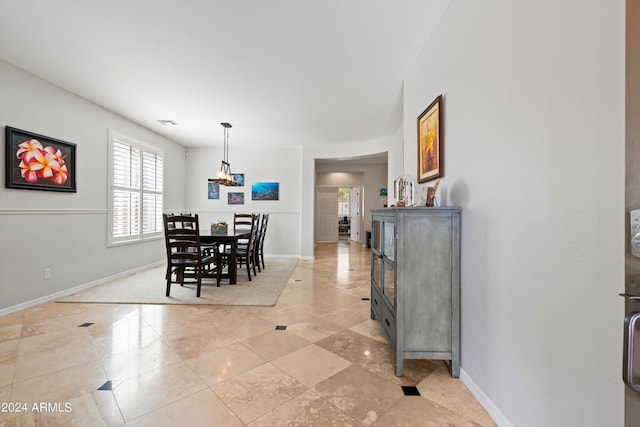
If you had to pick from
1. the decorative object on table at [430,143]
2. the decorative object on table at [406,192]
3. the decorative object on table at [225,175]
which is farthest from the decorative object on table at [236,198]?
the decorative object on table at [406,192]

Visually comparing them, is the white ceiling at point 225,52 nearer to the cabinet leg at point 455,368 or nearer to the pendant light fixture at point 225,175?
the pendant light fixture at point 225,175

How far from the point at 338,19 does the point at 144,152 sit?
4.74 meters

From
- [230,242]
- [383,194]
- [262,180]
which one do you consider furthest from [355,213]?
[230,242]

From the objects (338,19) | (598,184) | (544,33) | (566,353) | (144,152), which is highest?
(338,19)

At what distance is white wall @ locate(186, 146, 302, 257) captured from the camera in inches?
267

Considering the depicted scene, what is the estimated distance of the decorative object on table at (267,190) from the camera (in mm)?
6793

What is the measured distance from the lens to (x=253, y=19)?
2.24m

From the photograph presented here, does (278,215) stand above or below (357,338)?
above

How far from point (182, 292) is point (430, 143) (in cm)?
363

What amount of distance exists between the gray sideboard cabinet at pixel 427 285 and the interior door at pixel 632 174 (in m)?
1.13

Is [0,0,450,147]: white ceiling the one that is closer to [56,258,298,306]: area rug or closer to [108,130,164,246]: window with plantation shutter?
[108,130,164,246]: window with plantation shutter

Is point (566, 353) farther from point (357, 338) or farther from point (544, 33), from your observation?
point (357, 338)

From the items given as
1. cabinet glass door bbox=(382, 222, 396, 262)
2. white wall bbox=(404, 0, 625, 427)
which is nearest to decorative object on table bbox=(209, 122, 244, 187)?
cabinet glass door bbox=(382, 222, 396, 262)

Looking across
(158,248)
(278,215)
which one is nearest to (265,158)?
(278,215)
